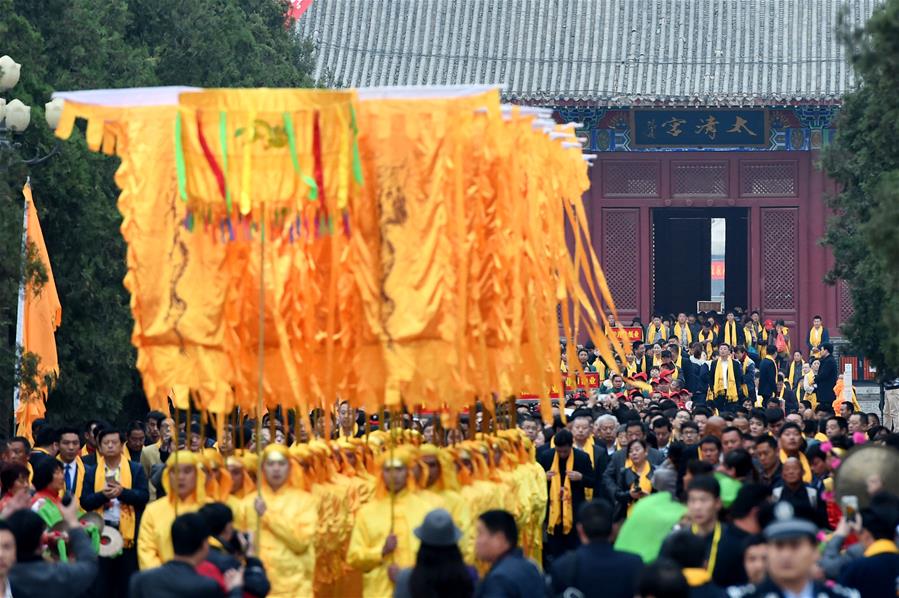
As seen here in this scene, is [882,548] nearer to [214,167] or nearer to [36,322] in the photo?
[214,167]

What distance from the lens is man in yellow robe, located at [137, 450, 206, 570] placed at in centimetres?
1104

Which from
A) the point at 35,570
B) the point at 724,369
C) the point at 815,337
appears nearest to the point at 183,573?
the point at 35,570

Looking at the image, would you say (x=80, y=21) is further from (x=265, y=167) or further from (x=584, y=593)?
(x=584, y=593)

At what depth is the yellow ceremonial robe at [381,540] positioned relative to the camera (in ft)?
36.0

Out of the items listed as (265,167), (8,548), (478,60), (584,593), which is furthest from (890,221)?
(478,60)

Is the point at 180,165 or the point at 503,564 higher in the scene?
the point at 180,165

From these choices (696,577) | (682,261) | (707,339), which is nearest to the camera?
(696,577)

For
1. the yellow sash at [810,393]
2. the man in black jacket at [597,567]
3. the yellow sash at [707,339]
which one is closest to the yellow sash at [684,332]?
the yellow sash at [707,339]

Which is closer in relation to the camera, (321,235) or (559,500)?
Result: (321,235)

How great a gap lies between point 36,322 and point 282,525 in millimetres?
7266

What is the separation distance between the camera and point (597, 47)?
35.2 meters

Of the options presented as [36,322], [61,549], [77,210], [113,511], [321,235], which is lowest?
[113,511]

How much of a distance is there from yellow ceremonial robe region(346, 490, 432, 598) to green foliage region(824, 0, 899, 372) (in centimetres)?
398

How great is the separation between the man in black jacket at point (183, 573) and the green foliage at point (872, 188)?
6199mm
